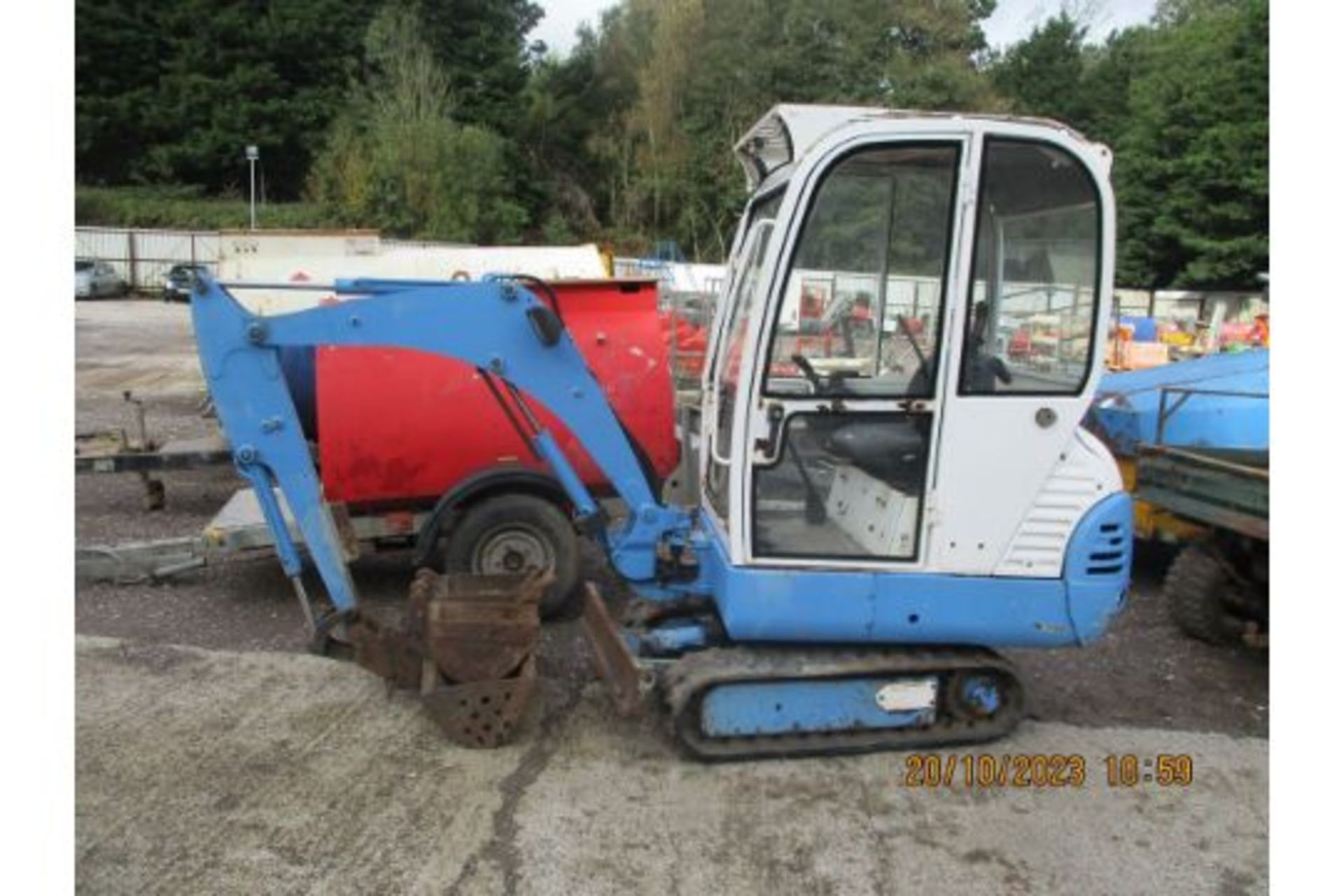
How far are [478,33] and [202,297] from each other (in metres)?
47.0

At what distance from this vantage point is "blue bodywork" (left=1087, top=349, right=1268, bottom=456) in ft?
20.2

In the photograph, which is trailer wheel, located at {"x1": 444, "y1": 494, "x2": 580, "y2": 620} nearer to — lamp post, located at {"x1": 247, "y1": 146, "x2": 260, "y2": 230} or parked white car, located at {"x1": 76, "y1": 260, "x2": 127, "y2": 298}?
parked white car, located at {"x1": 76, "y1": 260, "x2": 127, "y2": 298}

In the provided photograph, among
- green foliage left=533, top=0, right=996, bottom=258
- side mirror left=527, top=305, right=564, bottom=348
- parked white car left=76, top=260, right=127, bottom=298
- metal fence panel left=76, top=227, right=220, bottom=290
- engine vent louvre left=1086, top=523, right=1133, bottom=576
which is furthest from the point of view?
metal fence panel left=76, top=227, right=220, bottom=290

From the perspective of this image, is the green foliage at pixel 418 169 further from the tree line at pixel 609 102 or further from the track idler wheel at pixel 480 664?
the track idler wheel at pixel 480 664

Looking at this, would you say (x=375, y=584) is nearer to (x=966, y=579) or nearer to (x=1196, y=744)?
(x=966, y=579)

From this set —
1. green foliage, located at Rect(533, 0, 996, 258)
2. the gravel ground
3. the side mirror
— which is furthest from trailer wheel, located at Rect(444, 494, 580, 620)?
green foliage, located at Rect(533, 0, 996, 258)

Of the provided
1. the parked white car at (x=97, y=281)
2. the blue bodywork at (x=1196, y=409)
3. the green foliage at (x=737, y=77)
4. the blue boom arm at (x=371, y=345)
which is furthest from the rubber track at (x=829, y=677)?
the parked white car at (x=97, y=281)

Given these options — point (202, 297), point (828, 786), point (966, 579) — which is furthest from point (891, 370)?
point (202, 297)

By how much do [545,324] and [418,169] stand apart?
109ft

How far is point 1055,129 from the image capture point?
3564 mm

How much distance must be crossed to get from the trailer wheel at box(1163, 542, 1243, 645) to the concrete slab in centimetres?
119

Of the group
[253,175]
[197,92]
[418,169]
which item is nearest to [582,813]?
[418,169]

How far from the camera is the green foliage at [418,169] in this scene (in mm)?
34656

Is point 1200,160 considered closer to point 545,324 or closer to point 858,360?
point 858,360
